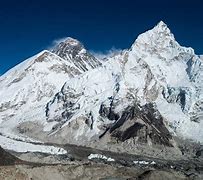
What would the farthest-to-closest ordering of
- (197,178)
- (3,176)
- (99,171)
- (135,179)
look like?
(197,178) < (99,171) < (135,179) < (3,176)

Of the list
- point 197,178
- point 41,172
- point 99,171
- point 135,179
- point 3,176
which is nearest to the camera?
point 3,176

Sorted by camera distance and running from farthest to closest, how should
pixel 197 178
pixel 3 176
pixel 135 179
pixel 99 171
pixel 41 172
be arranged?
pixel 197 178 → pixel 99 171 → pixel 135 179 → pixel 41 172 → pixel 3 176

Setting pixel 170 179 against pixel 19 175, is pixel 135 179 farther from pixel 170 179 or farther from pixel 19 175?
pixel 19 175

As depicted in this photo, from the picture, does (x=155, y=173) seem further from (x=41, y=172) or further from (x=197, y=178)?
(x=41, y=172)

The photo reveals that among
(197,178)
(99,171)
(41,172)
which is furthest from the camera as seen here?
(197,178)

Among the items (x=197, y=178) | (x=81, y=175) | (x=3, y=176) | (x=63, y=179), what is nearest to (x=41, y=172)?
(x=63, y=179)

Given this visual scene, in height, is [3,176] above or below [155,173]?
below

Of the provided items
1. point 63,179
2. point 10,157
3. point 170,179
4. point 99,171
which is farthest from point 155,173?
point 10,157

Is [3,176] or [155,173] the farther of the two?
[155,173]

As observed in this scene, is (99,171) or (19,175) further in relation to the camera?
(99,171)
